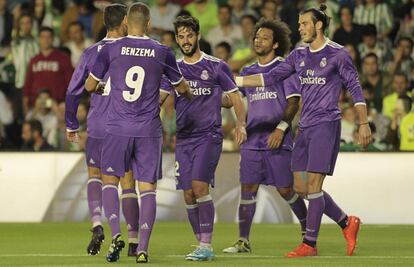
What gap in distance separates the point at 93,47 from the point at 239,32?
8.15 meters

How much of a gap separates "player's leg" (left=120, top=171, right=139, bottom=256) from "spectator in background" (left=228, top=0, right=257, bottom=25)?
910cm

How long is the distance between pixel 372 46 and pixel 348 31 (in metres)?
0.44

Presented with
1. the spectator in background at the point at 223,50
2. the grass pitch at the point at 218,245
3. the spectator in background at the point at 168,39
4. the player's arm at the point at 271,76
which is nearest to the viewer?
the grass pitch at the point at 218,245

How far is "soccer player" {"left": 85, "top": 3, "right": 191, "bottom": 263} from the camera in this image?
34.1ft

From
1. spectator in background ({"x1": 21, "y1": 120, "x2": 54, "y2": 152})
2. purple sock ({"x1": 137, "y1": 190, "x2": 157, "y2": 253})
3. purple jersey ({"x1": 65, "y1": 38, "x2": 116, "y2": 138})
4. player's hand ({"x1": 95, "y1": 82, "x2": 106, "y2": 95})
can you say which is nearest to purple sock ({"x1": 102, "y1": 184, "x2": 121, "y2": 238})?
purple sock ({"x1": 137, "y1": 190, "x2": 157, "y2": 253})

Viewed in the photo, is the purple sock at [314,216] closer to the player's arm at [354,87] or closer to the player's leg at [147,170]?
the player's arm at [354,87]

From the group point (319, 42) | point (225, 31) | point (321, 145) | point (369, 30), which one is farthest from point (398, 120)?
point (321, 145)

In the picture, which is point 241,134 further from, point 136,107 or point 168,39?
point 168,39

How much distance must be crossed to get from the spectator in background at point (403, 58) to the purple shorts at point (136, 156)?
898 cm

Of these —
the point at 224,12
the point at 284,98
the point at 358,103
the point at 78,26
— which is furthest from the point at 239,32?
the point at 358,103

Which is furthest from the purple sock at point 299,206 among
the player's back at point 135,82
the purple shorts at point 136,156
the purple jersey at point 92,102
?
the player's back at point 135,82

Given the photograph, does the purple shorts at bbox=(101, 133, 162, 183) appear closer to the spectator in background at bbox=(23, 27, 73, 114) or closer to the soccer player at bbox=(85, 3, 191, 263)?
the soccer player at bbox=(85, 3, 191, 263)

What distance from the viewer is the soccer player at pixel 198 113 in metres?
11.4

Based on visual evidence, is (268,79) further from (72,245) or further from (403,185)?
(403,185)
